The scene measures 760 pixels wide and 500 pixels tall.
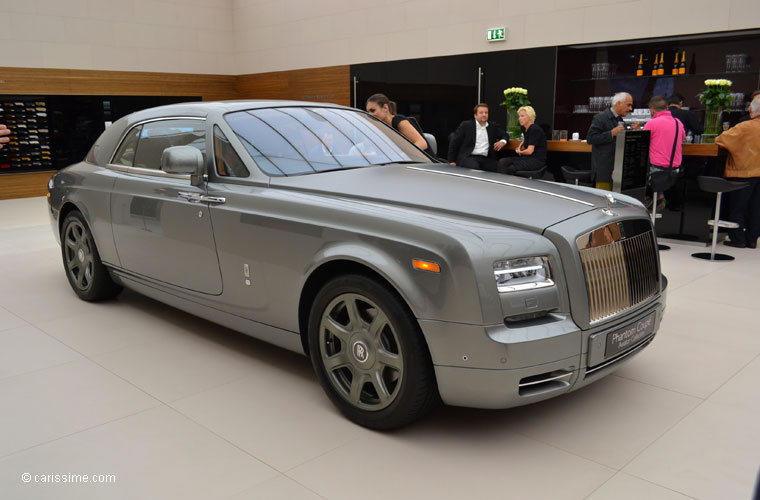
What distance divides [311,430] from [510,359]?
1.02 metres

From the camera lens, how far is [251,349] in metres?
3.88

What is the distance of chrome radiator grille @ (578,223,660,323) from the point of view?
2.63 metres

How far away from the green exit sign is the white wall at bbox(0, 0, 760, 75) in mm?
76

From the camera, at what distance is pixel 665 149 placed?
707 cm

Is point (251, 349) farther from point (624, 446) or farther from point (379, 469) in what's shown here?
point (624, 446)

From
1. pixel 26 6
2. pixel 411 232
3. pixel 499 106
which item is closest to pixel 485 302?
pixel 411 232

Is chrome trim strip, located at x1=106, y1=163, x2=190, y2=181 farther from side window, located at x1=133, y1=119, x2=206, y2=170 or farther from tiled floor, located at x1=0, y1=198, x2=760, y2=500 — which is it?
tiled floor, located at x1=0, y1=198, x2=760, y2=500

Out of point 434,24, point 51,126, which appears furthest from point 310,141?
point 51,126

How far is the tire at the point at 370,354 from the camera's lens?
2590mm

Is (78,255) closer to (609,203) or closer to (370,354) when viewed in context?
(370,354)

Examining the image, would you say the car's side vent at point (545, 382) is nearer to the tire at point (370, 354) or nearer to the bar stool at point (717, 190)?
the tire at point (370, 354)

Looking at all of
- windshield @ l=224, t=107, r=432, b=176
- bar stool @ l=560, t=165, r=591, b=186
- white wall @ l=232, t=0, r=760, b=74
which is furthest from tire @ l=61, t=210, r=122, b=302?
white wall @ l=232, t=0, r=760, b=74

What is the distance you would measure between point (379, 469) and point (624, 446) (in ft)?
3.50

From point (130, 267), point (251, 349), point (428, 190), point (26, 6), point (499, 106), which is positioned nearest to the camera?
point (428, 190)
